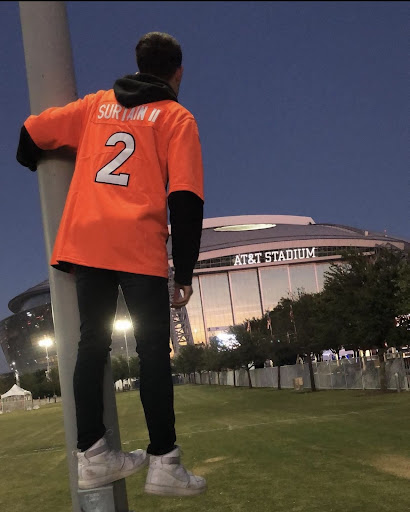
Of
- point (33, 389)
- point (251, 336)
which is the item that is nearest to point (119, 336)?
point (33, 389)

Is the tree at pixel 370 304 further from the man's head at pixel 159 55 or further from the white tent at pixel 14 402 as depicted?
the white tent at pixel 14 402

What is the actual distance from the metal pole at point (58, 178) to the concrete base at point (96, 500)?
5 cm

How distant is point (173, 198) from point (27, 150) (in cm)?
65

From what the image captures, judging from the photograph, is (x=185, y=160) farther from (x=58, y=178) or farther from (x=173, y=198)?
(x=58, y=178)

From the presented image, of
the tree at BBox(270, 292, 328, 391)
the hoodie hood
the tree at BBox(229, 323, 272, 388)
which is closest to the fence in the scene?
the tree at BBox(270, 292, 328, 391)

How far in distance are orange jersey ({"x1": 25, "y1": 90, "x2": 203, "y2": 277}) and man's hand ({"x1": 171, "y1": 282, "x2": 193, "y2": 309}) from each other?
0.53ft

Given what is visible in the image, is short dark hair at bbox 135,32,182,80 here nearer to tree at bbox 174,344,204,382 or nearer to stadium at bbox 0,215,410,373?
tree at bbox 174,344,204,382

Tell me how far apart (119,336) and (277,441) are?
119384mm

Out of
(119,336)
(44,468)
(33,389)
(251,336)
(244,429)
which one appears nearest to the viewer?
(44,468)

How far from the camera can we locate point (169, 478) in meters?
2.22

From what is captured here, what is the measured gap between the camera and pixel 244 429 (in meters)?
14.1

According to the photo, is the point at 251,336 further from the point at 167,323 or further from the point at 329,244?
the point at 329,244

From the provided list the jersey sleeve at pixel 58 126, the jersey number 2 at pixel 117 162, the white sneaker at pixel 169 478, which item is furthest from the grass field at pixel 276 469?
the jersey sleeve at pixel 58 126

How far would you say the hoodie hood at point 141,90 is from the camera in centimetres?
243
